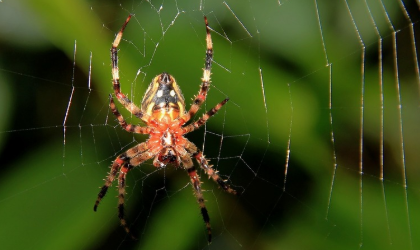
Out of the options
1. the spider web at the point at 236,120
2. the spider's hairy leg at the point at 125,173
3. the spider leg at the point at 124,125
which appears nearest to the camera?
the spider web at the point at 236,120

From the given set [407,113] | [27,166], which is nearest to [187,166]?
[27,166]

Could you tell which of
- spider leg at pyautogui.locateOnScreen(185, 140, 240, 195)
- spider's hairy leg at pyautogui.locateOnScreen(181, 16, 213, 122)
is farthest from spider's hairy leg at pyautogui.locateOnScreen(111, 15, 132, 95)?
spider leg at pyautogui.locateOnScreen(185, 140, 240, 195)

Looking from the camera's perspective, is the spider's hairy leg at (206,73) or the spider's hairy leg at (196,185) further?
the spider's hairy leg at (196,185)

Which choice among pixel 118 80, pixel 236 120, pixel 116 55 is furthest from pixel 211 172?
pixel 116 55

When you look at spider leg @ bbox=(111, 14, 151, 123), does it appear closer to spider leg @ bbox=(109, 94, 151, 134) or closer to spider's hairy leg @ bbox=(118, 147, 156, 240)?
spider leg @ bbox=(109, 94, 151, 134)

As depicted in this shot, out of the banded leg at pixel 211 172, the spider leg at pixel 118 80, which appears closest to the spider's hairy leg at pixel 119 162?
the spider leg at pixel 118 80

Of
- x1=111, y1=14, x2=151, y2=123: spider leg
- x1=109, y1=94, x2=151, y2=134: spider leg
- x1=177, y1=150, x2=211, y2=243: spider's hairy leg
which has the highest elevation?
x1=111, y1=14, x2=151, y2=123: spider leg

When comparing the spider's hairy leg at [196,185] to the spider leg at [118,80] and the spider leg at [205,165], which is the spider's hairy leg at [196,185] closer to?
the spider leg at [205,165]

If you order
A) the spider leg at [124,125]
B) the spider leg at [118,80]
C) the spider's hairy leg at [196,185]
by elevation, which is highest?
the spider leg at [118,80]

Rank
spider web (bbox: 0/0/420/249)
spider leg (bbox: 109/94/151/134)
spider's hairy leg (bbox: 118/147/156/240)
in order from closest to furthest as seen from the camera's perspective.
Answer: spider web (bbox: 0/0/420/249) → spider leg (bbox: 109/94/151/134) → spider's hairy leg (bbox: 118/147/156/240)
